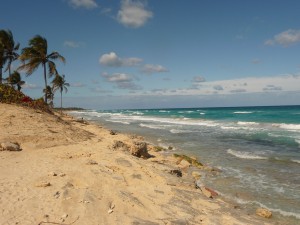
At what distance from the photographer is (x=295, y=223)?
800 cm

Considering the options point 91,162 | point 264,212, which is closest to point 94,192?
point 91,162

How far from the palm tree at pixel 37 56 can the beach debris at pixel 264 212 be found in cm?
2782

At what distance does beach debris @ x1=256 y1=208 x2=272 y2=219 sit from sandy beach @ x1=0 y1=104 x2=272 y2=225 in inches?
12.1

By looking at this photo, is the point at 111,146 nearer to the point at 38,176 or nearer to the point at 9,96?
the point at 38,176

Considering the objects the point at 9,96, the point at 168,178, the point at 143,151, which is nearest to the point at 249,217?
the point at 168,178

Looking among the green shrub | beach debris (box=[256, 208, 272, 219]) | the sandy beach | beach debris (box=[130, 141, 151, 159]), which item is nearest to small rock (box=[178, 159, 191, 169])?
the sandy beach

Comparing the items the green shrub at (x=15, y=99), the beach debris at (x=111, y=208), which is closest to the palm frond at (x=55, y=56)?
the green shrub at (x=15, y=99)

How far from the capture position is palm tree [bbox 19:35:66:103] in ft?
104

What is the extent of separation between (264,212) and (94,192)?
481cm

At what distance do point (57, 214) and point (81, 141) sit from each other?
895 centimetres

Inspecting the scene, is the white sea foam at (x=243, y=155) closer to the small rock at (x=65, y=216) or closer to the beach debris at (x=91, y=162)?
the beach debris at (x=91, y=162)

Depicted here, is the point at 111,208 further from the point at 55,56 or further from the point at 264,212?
the point at 55,56

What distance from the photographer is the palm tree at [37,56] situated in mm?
31547

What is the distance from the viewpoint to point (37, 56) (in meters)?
32.0
